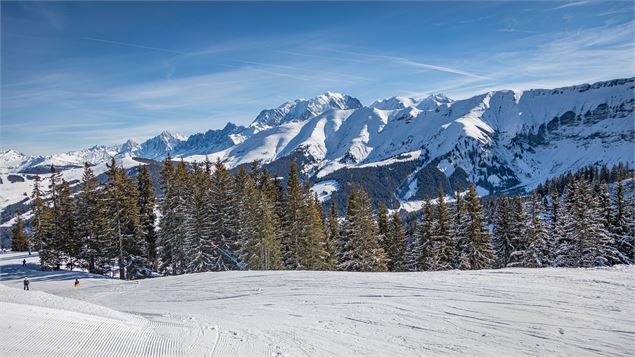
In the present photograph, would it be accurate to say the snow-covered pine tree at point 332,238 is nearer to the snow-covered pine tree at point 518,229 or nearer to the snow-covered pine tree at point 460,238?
the snow-covered pine tree at point 460,238

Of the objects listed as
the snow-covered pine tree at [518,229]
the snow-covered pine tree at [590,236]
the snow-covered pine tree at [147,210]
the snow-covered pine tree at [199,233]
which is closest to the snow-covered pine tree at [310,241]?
the snow-covered pine tree at [199,233]

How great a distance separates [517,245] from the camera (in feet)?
157

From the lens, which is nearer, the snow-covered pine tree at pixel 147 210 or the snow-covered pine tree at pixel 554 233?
the snow-covered pine tree at pixel 554 233

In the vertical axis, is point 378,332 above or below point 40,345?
below

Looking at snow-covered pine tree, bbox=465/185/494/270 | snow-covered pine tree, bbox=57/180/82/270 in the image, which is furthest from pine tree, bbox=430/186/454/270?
snow-covered pine tree, bbox=57/180/82/270

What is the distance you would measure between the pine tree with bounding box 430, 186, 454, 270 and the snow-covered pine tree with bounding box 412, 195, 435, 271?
1.85ft

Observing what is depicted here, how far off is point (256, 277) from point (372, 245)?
Answer: 16.1m

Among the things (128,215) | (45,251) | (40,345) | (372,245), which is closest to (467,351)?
(40,345)

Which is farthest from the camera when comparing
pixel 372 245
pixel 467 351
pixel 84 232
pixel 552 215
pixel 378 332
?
pixel 552 215

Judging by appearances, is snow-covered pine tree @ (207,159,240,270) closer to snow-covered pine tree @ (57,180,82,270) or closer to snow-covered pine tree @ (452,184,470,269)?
snow-covered pine tree @ (57,180,82,270)

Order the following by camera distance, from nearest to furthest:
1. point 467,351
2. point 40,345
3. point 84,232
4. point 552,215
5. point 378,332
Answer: point 40,345 → point 467,351 → point 378,332 → point 84,232 → point 552,215

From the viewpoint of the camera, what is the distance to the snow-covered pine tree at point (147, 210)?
153 ft

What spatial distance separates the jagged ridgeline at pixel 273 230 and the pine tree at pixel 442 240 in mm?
107

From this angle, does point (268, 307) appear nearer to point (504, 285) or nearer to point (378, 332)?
point (378, 332)
